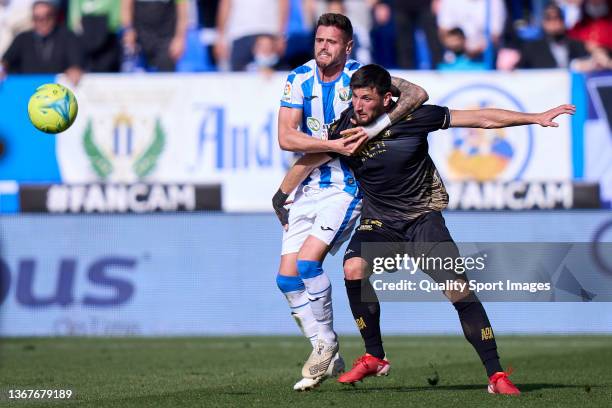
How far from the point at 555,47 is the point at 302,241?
27.2ft

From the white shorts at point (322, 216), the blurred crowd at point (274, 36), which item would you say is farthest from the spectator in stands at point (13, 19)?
the white shorts at point (322, 216)

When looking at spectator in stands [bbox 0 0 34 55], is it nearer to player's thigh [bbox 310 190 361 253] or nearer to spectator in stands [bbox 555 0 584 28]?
spectator in stands [bbox 555 0 584 28]

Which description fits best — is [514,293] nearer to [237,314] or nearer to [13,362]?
[237,314]

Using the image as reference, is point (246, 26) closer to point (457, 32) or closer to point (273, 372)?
point (457, 32)

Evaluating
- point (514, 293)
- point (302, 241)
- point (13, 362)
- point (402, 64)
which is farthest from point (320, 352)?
point (402, 64)

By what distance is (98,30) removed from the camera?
651 inches

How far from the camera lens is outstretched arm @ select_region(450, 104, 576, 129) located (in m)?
8.35

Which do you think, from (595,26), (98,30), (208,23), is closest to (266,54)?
(208,23)

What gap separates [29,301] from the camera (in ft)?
49.9

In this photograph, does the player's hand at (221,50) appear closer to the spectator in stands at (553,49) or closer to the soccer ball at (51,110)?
the spectator in stands at (553,49)

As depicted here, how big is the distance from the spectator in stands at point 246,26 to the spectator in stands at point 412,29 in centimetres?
165

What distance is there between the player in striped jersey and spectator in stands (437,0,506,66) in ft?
24.8

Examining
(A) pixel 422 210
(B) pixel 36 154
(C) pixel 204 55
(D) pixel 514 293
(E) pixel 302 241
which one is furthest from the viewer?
(C) pixel 204 55

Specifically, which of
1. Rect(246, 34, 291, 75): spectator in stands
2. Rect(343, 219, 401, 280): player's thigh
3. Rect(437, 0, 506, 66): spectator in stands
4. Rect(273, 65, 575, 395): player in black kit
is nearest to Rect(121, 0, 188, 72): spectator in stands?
Rect(246, 34, 291, 75): spectator in stands
